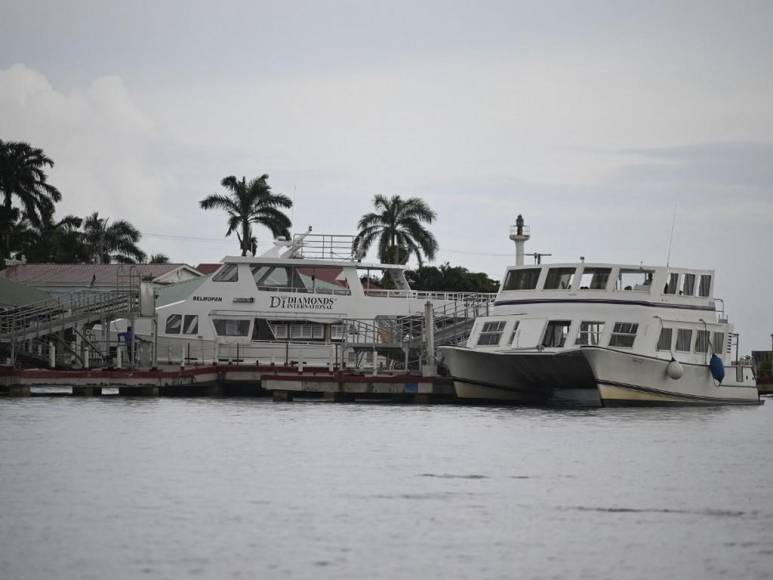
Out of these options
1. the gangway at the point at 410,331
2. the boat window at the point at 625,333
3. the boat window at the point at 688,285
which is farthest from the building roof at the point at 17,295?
the boat window at the point at 688,285

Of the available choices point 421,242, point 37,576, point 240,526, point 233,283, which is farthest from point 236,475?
point 421,242

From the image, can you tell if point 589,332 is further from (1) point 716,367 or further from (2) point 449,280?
(2) point 449,280

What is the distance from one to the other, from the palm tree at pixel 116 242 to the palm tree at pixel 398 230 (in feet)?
91.5

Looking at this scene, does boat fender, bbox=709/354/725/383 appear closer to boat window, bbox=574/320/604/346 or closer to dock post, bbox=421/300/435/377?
boat window, bbox=574/320/604/346

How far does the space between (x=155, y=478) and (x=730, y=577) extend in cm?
1158

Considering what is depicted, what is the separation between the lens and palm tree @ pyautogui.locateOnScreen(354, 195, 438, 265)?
90.9 meters

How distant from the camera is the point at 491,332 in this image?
147 feet

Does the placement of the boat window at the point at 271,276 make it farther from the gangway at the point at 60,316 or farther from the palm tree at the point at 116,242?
the palm tree at the point at 116,242

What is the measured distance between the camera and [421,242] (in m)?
91.1

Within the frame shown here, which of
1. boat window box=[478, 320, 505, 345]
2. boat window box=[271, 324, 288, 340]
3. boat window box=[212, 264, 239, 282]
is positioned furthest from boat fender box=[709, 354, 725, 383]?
boat window box=[212, 264, 239, 282]

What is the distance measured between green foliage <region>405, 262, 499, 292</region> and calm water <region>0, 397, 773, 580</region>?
64.0m

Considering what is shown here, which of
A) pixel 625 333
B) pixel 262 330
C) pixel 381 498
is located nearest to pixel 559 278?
pixel 625 333

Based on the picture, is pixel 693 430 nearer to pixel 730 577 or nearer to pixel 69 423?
pixel 69 423

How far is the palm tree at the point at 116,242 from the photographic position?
370ft
